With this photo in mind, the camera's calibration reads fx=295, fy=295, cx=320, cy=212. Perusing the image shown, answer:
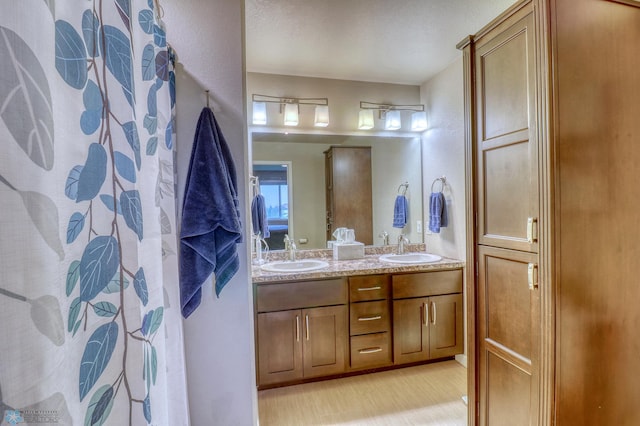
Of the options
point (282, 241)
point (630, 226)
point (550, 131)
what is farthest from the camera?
point (282, 241)

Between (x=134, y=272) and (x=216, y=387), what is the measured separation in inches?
42.0

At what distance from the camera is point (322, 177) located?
2.76 m

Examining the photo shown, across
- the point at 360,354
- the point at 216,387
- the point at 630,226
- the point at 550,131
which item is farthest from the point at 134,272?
the point at 360,354

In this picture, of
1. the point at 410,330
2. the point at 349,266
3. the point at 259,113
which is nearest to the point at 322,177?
the point at 259,113

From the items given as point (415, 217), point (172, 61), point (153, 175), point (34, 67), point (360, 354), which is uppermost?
point (172, 61)

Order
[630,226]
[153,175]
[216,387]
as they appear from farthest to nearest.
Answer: [216,387] → [630,226] → [153,175]

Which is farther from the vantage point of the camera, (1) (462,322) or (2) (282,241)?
(2) (282,241)

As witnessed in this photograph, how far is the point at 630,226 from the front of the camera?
1277 millimetres

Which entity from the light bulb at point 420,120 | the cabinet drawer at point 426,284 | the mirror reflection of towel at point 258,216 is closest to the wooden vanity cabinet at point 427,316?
the cabinet drawer at point 426,284

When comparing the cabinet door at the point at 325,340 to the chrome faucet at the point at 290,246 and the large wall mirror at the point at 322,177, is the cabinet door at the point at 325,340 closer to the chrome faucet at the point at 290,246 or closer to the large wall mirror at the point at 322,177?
the chrome faucet at the point at 290,246

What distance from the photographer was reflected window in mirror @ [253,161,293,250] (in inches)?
103

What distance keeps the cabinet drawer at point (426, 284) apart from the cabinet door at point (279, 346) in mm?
811

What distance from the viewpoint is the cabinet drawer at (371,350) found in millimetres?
2270

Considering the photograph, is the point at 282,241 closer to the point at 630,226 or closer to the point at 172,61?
the point at 172,61
